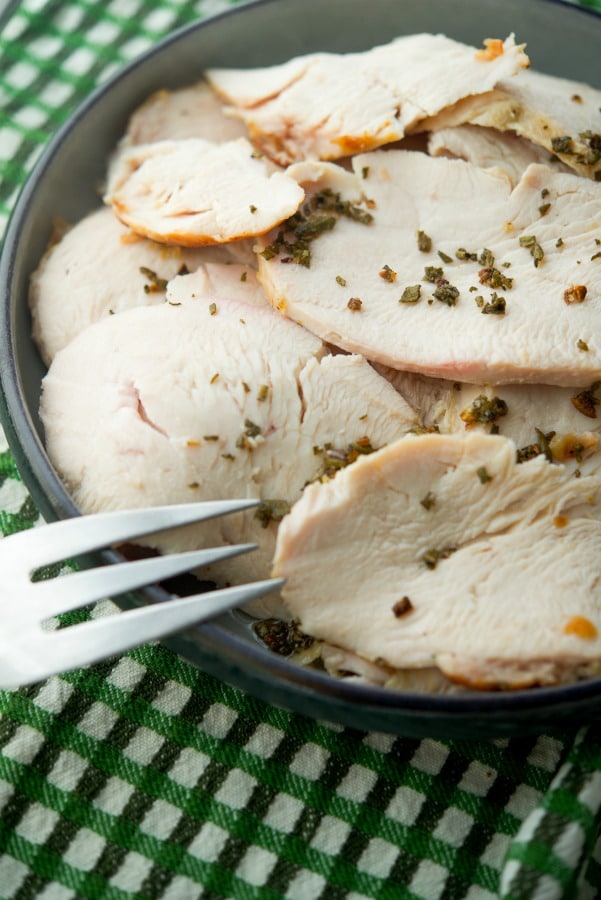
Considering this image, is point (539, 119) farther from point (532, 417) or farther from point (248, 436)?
point (248, 436)

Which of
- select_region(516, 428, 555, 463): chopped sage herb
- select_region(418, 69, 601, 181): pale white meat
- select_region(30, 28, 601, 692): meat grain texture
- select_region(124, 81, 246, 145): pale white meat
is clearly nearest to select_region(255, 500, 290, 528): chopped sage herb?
select_region(30, 28, 601, 692): meat grain texture

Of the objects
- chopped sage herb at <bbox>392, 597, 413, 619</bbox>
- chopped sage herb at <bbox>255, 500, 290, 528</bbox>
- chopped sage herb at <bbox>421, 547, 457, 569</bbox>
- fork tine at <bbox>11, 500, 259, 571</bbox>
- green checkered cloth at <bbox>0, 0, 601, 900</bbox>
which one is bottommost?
green checkered cloth at <bbox>0, 0, 601, 900</bbox>

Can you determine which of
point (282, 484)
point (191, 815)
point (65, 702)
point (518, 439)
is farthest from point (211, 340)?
point (191, 815)

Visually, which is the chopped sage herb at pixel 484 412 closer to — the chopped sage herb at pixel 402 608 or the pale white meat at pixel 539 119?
the chopped sage herb at pixel 402 608

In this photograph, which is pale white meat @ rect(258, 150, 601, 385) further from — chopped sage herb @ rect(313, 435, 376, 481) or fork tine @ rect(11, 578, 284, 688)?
fork tine @ rect(11, 578, 284, 688)

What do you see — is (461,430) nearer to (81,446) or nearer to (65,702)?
(81,446)
